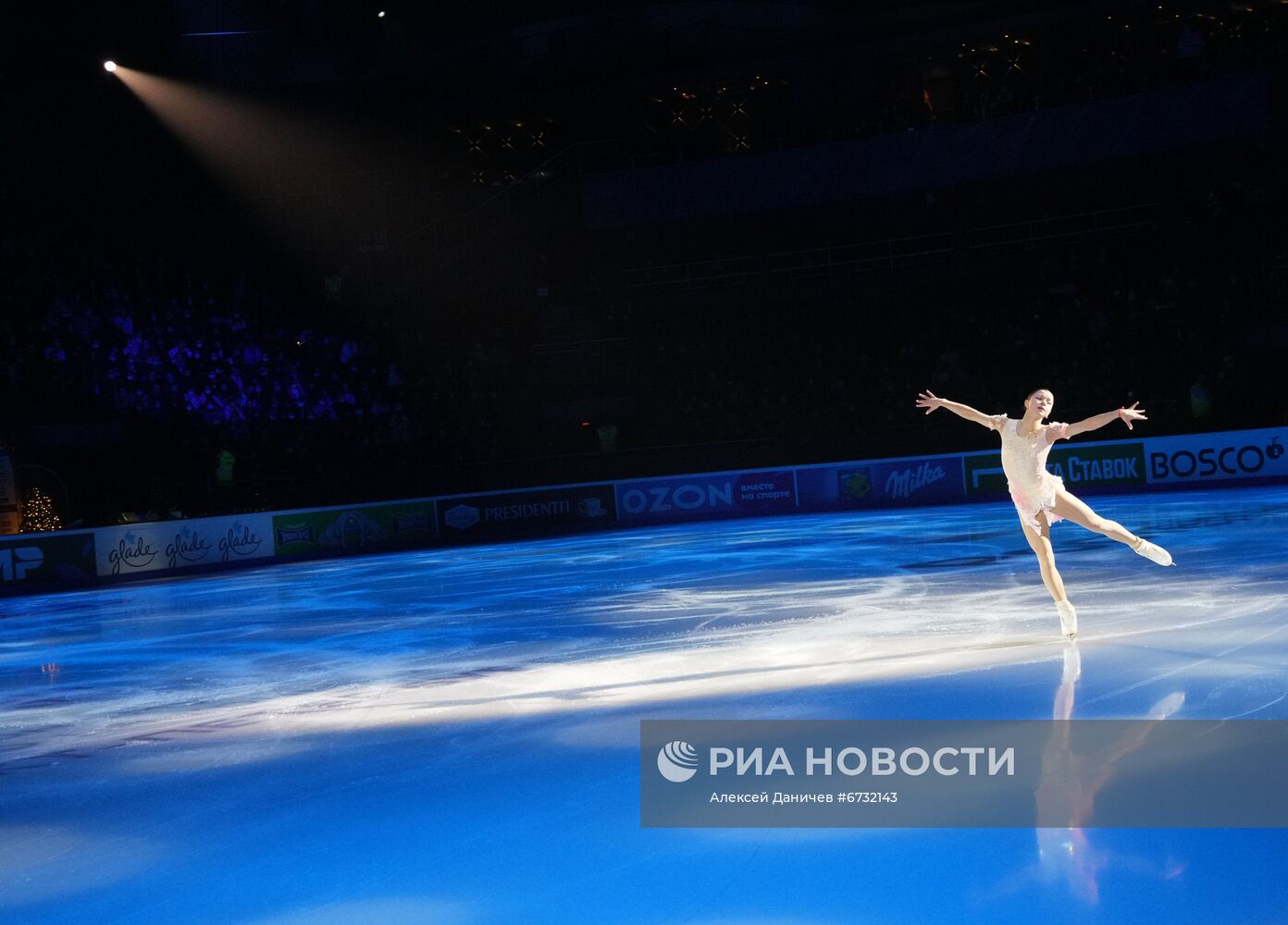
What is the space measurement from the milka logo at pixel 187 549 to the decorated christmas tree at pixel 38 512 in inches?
84.8

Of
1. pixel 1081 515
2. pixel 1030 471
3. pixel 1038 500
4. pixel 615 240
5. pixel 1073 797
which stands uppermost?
pixel 615 240

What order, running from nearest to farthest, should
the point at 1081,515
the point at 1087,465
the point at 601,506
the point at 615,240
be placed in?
the point at 1081,515, the point at 1087,465, the point at 601,506, the point at 615,240

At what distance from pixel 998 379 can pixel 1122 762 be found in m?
21.5

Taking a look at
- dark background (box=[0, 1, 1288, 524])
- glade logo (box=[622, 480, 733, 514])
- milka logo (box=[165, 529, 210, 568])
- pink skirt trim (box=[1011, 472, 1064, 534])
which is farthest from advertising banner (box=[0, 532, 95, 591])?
pink skirt trim (box=[1011, 472, 1064, 534])

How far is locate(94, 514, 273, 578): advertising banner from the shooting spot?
21062mm

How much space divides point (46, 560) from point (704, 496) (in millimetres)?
12426

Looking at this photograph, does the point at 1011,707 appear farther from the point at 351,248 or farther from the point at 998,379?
the point at 351,248

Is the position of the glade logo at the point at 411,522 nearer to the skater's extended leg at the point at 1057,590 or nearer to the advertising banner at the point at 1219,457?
the advertising banner at the point at 1219,457

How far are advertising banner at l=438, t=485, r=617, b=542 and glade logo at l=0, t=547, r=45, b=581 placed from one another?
7.37m

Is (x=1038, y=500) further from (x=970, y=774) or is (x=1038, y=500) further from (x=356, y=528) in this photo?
(x=356, y=528)

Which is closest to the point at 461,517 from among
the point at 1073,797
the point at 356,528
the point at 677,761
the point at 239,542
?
the point at 356,528

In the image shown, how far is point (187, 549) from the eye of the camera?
21.9 m

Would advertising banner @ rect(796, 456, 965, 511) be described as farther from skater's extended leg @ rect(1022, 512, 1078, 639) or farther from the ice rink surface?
skater's extended leg @ rect(1022, 512, 1078, 639)

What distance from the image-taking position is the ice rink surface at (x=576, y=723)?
4.25 metres
